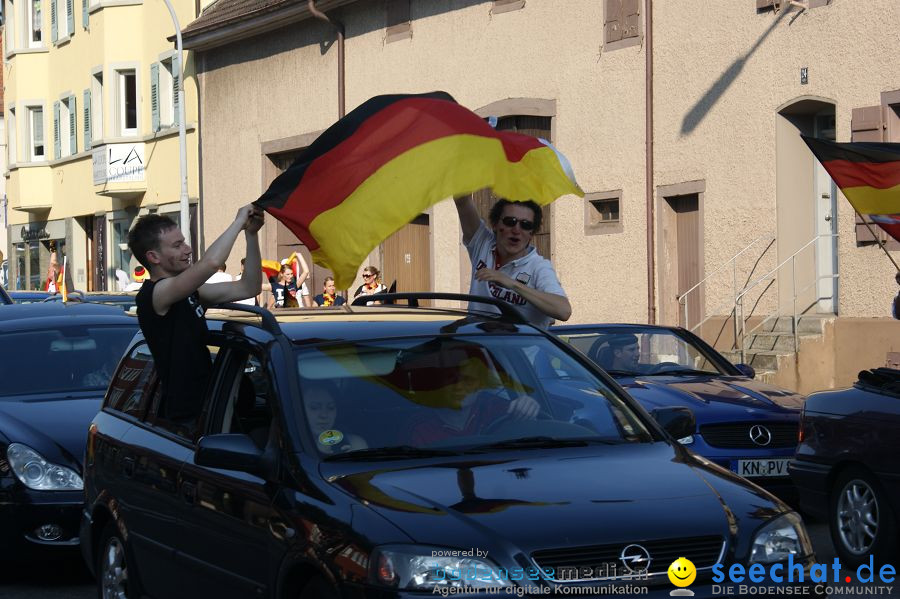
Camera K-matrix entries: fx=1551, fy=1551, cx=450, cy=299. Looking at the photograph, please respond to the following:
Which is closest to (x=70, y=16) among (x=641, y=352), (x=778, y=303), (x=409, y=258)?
(x=409, y=258)

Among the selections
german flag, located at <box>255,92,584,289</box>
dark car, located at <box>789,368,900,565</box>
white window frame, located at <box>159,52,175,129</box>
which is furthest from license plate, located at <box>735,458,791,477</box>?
white window frame, located at <box>159,52,175,129</box>

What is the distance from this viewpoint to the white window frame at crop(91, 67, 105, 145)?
41594 millimetres

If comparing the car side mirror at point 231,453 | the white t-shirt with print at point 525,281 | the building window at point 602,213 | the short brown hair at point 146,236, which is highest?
the building window at point 602,213

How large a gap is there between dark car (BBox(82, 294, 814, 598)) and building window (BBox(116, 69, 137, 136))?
1343 inches

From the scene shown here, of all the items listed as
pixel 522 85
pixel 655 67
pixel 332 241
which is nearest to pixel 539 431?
pixel 332 241

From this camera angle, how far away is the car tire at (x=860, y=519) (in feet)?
28.1

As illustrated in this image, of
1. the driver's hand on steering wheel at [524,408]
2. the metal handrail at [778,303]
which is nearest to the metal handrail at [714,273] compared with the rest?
the metal handrail at [778,303]

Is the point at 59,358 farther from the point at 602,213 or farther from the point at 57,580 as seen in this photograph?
the point at 602,213

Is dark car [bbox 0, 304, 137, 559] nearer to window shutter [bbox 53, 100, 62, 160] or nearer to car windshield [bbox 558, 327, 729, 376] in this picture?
car windshield [bbox 558, 327, 729, 376]

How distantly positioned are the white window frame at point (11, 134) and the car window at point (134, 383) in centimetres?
4229

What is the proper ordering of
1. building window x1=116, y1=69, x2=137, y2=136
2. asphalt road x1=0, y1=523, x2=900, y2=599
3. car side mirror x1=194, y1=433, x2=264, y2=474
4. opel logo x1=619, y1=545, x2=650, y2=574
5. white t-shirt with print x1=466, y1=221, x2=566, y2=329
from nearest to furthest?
opel logo x1=619, y1=545, x2=650, y2=574 < car side mirror x1=194, y1=433, x2=264, y2=474 < white t-shirt with print x1=466, y1=221, x2=566, y2=329 < asphalt road x1=0, y1=523, x2=900, y2=599 < building window x1=116, y1=69, x2=137, y2=136

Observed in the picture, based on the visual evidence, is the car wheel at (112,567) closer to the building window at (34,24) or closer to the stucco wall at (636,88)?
the stucco wall at (636,88)

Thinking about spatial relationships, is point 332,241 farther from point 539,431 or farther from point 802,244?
point 802,244

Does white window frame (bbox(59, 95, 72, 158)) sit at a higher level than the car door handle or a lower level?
higher
